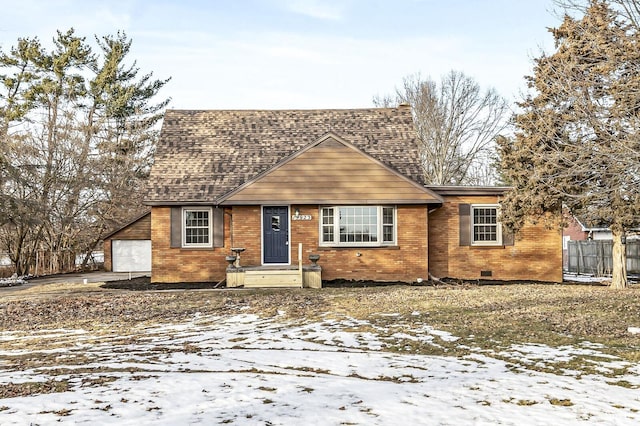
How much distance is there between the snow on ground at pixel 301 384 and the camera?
570cm

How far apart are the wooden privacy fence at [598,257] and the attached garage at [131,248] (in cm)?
2199

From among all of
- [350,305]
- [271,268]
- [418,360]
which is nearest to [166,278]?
[271,268]

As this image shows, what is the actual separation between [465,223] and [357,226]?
3.94 meters

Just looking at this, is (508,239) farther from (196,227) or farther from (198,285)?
(196,227)

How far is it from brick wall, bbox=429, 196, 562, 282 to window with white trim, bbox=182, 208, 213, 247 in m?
7.97

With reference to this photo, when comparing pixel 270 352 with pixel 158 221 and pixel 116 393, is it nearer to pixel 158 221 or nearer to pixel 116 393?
pixel 116 393

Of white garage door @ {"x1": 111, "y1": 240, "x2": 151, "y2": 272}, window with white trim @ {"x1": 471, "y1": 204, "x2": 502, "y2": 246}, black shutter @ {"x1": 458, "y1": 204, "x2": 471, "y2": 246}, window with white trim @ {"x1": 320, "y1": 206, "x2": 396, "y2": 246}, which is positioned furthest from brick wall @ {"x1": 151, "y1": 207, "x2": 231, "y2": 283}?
white garage door @ {"x1": 111, "y1": 240, "x2": 151, "y2": 272}

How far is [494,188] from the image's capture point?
21.2 meters

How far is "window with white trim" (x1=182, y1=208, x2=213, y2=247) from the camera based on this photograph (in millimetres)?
21203

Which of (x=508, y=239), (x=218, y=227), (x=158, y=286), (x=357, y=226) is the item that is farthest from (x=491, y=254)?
(x=158, y=286)

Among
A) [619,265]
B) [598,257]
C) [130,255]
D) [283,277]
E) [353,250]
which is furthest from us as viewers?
[130,255]

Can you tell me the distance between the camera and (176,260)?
2108 centimetres

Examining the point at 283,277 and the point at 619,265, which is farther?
the point at 283,277

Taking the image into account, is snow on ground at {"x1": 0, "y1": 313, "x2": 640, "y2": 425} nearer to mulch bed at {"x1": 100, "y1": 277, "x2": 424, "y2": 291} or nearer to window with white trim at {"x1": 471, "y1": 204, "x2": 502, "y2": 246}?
mulch bed at {"x1": 100, "y1": 277, "x2": 424, "y2": 291}
